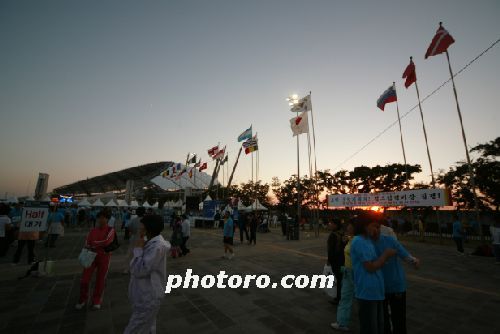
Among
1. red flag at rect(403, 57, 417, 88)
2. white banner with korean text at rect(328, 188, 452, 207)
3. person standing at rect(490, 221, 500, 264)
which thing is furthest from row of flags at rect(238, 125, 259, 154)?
person standing at rect(490, 221, 500, 264)

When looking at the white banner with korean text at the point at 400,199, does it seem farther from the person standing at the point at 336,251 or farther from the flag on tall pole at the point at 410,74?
the person standing at the point at 336,251

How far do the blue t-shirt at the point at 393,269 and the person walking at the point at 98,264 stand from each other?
4.70 meters

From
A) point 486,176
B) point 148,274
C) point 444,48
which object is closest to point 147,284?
point 148,274

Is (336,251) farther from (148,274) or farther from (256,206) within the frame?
(256,206)

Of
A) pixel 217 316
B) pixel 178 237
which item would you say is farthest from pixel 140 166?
pixel 217 316

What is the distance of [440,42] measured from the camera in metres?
12.7

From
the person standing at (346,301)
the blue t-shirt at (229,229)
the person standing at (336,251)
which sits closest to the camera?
the person standing at (346,301)

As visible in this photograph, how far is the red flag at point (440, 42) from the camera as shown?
12.5 metres

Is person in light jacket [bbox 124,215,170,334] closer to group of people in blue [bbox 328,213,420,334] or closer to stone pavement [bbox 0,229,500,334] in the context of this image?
stone pavement [bbox 0,229,500,334]

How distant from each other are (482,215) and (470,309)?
84.0 ft

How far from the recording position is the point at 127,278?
6.77 metres

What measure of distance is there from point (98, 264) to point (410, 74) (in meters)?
18.3

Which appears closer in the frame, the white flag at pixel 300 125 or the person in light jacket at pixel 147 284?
the person in light jacket at pixel 147 284

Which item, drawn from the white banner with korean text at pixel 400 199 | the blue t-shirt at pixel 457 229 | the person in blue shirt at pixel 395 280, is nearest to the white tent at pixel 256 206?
the white banner with korean text at pixel 400 199
